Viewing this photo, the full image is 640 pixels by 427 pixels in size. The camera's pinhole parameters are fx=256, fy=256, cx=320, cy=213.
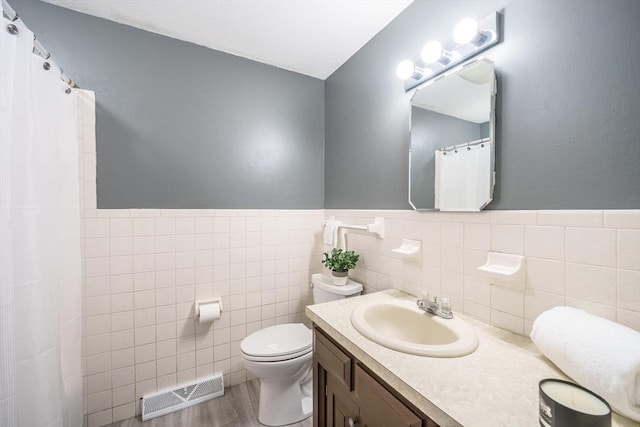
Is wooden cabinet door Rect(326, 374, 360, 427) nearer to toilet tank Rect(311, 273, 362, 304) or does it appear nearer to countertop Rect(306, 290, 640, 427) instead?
countertop Rect(306, 290, 640, 427)

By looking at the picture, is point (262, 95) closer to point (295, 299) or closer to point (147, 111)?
point (147, 111)

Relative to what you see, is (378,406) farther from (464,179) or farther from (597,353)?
(464,179)

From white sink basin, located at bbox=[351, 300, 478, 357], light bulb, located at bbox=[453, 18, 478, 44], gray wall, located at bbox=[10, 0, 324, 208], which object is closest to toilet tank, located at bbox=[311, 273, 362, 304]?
white sink basin, located at bbox=[351, 300, 478, 357]

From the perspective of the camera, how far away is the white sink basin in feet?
2.72

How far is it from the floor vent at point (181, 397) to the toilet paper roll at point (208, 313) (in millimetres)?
448

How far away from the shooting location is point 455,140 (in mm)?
1188

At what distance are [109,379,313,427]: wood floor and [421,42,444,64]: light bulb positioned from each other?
2.10 metres

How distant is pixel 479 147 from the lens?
108 cm

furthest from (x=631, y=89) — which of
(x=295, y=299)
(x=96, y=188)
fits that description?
(x=96, y=188)

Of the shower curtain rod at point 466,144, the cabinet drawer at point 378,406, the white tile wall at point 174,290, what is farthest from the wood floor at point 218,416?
the shower curtain rod at point 466,144

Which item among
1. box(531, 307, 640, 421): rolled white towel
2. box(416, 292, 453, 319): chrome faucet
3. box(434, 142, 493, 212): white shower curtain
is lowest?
box(416, 292, 453, 319): chrome faucet

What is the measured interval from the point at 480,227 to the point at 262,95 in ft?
5.69

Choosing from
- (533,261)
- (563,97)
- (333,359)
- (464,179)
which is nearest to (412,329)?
(333,359)

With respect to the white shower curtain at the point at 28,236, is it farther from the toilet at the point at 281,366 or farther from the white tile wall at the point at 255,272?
the toilet at the point at 281,366
